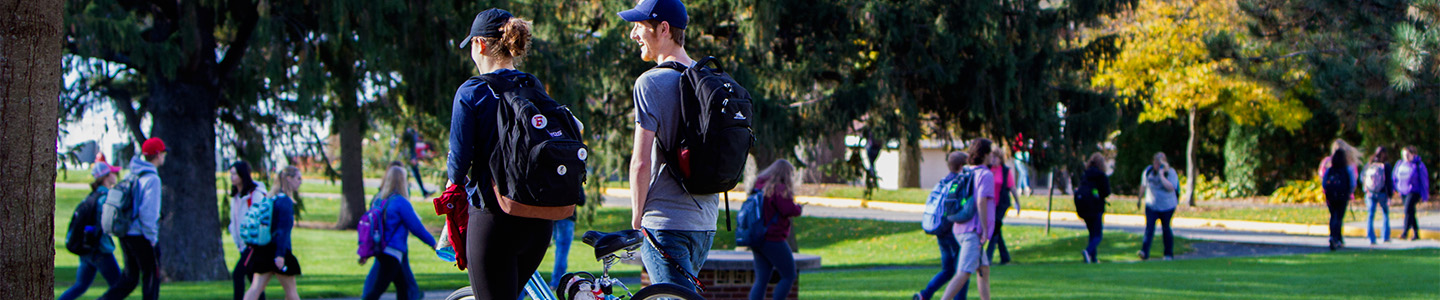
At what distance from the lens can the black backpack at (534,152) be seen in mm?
3760

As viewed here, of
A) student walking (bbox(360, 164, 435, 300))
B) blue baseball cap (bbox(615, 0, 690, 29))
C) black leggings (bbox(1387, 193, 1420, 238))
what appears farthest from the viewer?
black leggings (bbox(1387, 193, 1420, 238))

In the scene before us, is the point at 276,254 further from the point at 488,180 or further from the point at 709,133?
the point at 709,133

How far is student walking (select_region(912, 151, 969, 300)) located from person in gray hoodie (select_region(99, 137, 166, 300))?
16.7 feet

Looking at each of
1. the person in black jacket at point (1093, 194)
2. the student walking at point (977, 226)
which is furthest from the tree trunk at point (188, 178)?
the person in black jacket at point (1093, 194)

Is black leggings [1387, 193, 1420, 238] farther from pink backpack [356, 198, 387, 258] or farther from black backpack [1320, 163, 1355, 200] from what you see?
pink backpack [356, 198, 387, 258]

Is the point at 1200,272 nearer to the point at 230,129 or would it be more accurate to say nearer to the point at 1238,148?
the point at 230,129

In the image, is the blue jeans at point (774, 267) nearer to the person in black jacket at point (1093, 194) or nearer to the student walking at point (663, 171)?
the student walking at point (663, 171)

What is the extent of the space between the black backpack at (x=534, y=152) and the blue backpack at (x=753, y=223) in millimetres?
4197

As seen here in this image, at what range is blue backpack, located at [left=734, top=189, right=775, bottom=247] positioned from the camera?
26.4ft

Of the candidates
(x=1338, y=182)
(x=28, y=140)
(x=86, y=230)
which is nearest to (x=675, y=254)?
(x=28, y=140)

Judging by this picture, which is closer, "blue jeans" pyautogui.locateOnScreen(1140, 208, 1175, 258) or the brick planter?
the brick planter

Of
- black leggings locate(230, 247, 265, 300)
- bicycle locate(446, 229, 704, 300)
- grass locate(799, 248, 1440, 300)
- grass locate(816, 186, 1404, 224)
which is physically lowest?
grass locate(816, 186, 1404, 224)

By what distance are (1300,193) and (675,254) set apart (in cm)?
2850

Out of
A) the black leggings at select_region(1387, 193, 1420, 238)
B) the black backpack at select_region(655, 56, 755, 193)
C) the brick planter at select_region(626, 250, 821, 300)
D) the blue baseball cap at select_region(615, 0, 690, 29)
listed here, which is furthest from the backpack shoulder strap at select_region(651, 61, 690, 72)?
the black leggings at select_region(1387, 193, 1420, 238)
